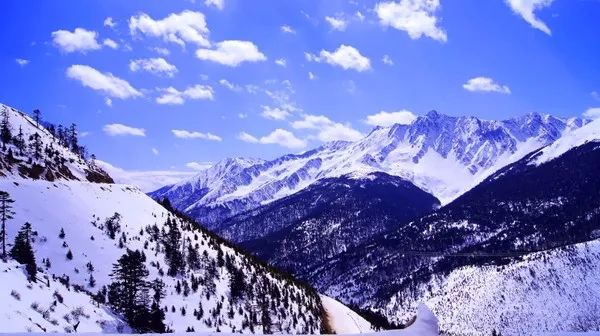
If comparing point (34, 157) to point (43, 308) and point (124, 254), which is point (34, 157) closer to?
point (124, 254)

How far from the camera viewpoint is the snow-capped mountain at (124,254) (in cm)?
6675

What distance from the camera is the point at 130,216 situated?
9825cm

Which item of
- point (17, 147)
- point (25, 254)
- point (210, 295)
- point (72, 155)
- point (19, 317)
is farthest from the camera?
point (72, 155)

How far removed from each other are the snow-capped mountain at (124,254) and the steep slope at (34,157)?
1.13 ft

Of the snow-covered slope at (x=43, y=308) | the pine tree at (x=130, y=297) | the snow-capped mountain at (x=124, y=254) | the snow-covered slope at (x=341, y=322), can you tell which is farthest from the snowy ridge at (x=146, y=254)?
the snow-covered slope at (x=43, y=308)

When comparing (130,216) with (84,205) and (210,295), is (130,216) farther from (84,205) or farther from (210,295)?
Result: (210,295)

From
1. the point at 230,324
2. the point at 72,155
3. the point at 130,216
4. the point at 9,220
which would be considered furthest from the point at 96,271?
the point at 72,155

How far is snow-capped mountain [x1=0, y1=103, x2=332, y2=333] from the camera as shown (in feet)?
219

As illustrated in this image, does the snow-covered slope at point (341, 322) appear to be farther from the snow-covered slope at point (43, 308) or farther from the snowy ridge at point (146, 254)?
the snow-covered slope at point (43, 308)

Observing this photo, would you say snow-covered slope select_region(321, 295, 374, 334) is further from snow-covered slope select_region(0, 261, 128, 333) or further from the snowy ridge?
snow-covered slope select_region(0, 261, 128, 333)

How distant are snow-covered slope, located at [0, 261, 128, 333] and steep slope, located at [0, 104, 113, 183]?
60440 mm

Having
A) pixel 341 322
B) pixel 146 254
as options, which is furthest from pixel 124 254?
pixel 341 322

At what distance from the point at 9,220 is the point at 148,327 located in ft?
101

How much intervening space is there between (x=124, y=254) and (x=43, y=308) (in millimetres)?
40876
